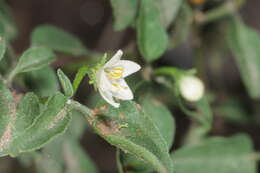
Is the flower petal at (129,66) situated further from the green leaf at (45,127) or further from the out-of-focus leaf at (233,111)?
the out-of-focus leaf at (233,111)

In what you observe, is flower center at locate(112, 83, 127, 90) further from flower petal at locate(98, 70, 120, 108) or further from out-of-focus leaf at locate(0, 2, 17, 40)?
out-of-focus leaf at locate(0, 2, 17, 40)

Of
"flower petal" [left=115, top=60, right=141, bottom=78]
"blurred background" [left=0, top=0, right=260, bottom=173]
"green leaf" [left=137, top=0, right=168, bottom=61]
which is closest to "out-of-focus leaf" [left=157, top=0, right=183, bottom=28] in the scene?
"green leaf" [left=137, top=0, right=168, bottom=61]

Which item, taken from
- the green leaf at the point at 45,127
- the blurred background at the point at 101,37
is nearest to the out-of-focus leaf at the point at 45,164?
the green leaf at the point at 45,127

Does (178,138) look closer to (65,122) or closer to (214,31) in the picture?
(214,31)

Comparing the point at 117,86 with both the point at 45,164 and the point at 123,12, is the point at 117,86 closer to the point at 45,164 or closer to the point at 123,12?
the point at 123,12

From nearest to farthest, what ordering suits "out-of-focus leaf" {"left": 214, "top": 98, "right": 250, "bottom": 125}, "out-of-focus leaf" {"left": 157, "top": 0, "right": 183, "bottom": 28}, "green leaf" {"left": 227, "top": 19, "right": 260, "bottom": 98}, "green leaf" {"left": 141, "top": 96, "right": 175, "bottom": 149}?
"green leaf" {"left": 141, "top": 96, "right": 175, "bottom": 149} → "out-of-focus leaf" {"left": 157, "top": 0, "right": 183, "bottom": 28} → "green leaf" {"left": 227, "top": 19, "right": 260, "bottom": 98} → "out-of-focus leaf" {"left": 214, "top": 98, "right": 250, "bottom": 125}
